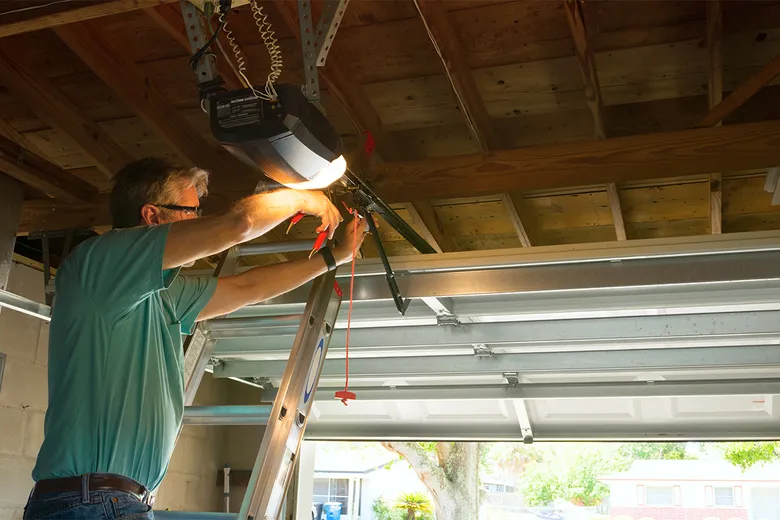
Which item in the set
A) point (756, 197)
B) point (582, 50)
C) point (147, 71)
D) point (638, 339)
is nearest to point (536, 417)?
point (638, 339)

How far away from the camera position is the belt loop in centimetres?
149

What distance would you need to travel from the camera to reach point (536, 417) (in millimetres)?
4375

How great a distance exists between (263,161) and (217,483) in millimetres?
4195

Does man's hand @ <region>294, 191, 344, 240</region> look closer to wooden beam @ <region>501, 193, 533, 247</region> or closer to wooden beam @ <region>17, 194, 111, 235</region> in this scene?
wooden beam @ <region>501, 193, 533, 247</region>

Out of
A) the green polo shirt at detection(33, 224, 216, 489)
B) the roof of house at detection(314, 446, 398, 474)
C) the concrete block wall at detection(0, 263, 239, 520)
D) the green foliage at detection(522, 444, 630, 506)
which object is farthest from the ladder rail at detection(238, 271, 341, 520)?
the green foliage at detection(522, 444, 630, 506)

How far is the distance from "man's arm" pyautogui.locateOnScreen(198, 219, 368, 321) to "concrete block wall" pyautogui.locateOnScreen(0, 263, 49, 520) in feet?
7.16

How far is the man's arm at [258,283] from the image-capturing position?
2.18 m

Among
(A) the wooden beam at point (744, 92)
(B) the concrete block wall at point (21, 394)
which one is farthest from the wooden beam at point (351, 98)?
(B) the concrete block wall at point (21, 394)

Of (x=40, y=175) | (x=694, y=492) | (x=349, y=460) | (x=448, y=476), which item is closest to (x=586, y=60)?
(x=40, y=175)

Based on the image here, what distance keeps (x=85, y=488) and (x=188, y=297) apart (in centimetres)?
66

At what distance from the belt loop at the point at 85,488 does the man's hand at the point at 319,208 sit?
2.81 feet

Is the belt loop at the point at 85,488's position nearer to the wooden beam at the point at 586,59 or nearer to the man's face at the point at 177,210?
the man's face at the point at 177,210

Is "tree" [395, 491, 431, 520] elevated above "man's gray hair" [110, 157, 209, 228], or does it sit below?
below

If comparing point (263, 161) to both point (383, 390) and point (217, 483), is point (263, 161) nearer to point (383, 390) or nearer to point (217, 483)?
point (383, 390)
